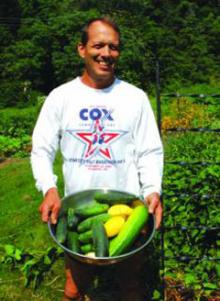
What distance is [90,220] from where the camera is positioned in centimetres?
267

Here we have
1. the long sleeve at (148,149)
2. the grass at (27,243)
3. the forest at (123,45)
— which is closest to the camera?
the long sleeve at (148,149)

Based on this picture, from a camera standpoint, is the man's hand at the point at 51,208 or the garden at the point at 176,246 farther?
the garden at the point at 176,246

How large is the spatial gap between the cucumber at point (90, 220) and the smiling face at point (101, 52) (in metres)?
0.74

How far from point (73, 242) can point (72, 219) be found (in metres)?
0.14

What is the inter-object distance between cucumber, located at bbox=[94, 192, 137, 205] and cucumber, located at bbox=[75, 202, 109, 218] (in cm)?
3

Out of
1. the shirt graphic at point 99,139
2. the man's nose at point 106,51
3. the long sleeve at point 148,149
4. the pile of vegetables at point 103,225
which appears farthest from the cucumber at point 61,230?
the man's nose at point 106,51

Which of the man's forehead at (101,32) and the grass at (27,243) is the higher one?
the man's forehead at (101,32)

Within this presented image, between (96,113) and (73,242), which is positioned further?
(96,113)

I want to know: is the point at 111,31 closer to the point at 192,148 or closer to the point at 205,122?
the point at 192,148

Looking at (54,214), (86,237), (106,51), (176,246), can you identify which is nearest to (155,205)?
(86,237)

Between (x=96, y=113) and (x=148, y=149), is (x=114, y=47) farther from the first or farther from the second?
(x=148, y=149)

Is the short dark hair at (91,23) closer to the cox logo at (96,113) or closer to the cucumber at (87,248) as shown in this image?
the cox logo at (96,113)

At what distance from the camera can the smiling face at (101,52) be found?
2.84 m

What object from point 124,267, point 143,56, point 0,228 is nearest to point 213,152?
point 124,267
